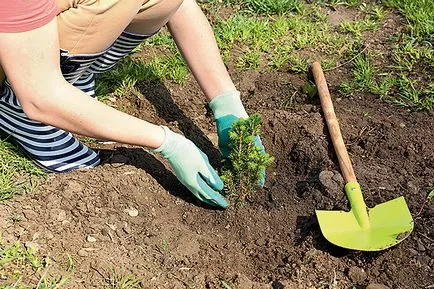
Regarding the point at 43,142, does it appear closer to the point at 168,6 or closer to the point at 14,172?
the point at 14,172

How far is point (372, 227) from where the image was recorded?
2.60 m

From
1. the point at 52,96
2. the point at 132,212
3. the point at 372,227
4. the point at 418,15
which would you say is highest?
the point at 52,96

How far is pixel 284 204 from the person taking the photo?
279cm

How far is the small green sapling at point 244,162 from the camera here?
2.60 meters

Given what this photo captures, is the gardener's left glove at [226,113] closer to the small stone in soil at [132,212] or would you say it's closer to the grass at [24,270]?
the small stone in soil at [132,212]

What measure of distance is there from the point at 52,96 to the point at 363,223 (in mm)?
1244

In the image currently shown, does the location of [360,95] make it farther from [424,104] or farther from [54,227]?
[54,227]

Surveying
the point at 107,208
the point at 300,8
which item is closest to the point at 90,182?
the point at 107,208

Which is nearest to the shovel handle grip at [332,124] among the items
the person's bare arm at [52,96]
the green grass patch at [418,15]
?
the green grass patch at [418,15]

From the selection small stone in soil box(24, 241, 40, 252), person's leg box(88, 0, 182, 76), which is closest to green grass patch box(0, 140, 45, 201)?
small stone in soil box(24, 241, 40, 252)

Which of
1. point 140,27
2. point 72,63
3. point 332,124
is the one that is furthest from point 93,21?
point 332,124

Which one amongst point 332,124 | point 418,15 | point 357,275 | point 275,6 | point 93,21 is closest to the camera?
point 357,275

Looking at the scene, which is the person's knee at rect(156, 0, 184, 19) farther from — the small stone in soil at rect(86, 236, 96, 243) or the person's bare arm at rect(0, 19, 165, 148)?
the small stone in soil at rect(86, 236, 96, 243)

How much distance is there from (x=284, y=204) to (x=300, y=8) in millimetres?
1623
